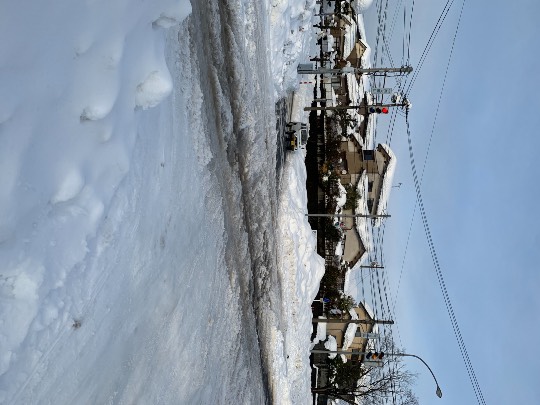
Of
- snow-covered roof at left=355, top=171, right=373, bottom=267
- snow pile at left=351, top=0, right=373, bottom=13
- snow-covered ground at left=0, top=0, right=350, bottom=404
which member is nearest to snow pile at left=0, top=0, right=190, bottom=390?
snow-covered ground at left=0, top=0, right=350, bottom=404

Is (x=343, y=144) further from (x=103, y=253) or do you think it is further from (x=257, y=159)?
(x=103, y=253)

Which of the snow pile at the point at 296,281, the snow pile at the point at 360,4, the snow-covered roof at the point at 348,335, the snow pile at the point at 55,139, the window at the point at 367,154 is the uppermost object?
the snow pile at the point at 360,4

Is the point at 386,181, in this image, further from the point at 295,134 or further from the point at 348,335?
the point at 295,134

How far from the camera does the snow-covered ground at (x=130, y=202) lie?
366 cm

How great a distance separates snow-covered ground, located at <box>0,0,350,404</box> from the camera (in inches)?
144

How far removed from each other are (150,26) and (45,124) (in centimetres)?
213

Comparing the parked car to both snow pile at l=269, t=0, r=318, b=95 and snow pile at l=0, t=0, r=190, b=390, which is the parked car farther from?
snow pile at l=0, t=0, r=190, b=390

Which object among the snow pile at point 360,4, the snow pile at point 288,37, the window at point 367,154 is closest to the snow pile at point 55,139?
the snow pile at point 288,37

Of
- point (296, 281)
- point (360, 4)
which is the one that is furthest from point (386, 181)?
point (296, 281)

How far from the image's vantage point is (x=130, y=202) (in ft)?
16.9

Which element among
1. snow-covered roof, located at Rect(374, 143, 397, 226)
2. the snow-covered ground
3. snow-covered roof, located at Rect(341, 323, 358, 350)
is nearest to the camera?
the snow-covered ground

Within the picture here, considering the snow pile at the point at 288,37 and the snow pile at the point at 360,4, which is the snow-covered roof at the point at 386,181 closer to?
the snow pile at the point at 360,4

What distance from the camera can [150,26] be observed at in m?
5.41

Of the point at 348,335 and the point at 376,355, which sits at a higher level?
the point at 348,335
